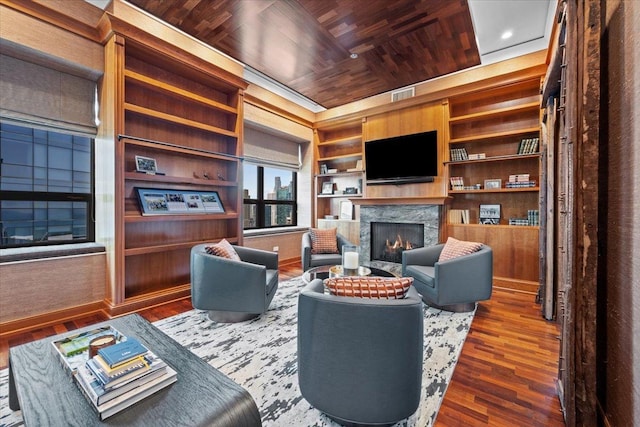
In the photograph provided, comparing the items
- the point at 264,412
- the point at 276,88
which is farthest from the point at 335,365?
the point at 276,88

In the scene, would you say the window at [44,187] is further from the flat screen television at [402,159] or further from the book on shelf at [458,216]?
the book on shelf at [458,216]

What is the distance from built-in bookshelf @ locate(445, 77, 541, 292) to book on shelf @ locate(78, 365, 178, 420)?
4.11 metres

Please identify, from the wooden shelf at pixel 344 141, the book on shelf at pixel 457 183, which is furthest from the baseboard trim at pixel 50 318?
the book on shelf at pixel 457 183

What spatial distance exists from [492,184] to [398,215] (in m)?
1.47

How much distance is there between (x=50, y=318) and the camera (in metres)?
2.63

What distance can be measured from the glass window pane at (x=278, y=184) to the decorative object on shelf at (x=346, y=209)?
1.16 metres

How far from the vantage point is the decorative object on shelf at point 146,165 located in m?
3.19

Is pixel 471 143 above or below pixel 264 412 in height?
above

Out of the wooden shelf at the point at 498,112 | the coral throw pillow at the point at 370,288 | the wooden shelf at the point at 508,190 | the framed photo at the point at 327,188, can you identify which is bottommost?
the coral throw pillow at the point at 370,288

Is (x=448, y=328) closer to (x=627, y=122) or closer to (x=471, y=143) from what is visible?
(x=627, y=122)

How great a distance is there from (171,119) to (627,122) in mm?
3869

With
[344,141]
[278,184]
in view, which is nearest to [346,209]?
[344,141]

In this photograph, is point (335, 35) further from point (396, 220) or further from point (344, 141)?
point (396, 220)

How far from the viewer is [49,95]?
2.73 m
